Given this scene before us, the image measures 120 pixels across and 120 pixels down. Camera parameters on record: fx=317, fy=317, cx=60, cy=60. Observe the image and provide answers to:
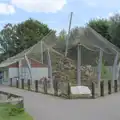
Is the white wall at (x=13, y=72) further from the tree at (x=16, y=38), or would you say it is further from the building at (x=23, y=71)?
the tree at (x=16, y=38)

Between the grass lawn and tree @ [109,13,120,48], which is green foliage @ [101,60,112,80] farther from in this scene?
the grass lawn

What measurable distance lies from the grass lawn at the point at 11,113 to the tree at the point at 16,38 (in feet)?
158

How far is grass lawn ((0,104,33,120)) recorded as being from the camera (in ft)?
38.4

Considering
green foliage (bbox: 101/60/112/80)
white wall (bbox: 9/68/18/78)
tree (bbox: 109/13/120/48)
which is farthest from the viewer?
white wall (bbox: 9/68/18/78)

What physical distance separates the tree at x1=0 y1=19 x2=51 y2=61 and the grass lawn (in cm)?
4821

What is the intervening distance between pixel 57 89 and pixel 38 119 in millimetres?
10519

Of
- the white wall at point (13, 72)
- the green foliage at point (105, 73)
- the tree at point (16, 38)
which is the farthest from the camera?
the tree at point (16, 38)

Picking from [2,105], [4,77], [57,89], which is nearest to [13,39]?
[4,77]

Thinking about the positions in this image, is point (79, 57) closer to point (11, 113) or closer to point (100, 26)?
point (11, 113)

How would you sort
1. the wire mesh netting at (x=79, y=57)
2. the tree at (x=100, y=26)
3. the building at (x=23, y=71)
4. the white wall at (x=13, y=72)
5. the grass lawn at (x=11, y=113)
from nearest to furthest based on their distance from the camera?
the grass lawn at (x=11, y=113) → the wire mesh netting at (x=79, y=57) → the building at (x=23, y=71) → the white wall at (x=13, y=72) → the tree at (x=100, y=26)

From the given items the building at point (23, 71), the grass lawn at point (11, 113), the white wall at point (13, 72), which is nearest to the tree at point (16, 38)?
the building at point (23, 71)

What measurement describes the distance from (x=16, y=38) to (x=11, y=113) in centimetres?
5066

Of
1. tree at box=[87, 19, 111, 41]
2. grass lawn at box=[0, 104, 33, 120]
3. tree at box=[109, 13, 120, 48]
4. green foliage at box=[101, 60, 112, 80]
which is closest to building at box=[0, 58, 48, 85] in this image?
tree at box=[109, 13, 120, 48]

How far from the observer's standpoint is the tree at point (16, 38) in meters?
61.3
